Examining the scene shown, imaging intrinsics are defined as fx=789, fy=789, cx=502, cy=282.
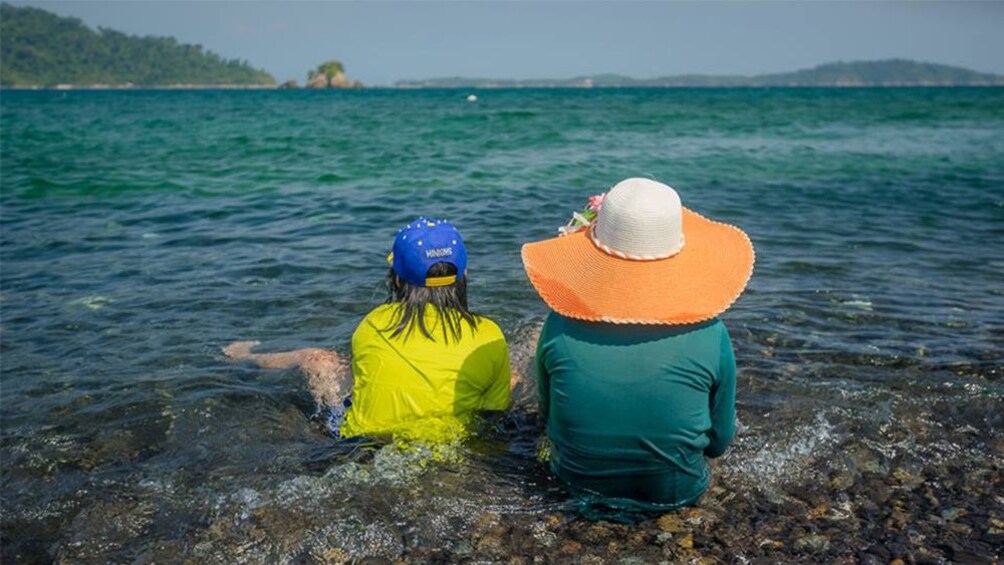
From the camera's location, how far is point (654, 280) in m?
3.27

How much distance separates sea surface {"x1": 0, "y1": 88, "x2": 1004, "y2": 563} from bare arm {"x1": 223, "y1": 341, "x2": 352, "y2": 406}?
0.40ft

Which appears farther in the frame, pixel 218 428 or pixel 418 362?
pixel 218 428

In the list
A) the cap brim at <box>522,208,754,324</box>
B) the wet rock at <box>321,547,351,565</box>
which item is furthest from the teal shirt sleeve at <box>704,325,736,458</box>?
the wet rock at <box>321,547,351,565</box>

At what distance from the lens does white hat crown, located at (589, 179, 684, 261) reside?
10.5 feet

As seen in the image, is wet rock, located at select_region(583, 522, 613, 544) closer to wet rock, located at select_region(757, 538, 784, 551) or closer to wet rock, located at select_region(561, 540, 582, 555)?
wet rock, located at select_region(561, 540, 582, 555)

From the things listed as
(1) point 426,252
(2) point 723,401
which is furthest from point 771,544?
(1) point 426,252

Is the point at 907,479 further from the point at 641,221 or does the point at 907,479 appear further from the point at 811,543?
the point at 641,221

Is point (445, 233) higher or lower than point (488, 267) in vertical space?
higher

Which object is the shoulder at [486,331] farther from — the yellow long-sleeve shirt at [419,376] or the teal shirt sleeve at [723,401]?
the teal shirt sleeve at [723,401]

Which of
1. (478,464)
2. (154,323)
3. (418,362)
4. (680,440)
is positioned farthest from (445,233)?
(154,323)

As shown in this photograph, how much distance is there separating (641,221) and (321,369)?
3.27 meters

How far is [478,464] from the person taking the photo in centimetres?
448

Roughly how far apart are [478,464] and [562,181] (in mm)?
12773

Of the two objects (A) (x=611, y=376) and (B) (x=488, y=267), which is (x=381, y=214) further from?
(A) (x=611, y=376)
